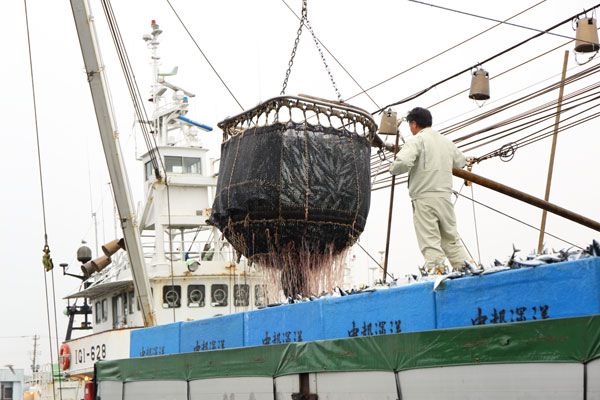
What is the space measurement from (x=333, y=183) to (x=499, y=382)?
3919mm

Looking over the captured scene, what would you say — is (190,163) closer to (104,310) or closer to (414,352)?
(104,310)

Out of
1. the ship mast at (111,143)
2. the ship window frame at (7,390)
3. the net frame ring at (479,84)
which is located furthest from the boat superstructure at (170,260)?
the ship window frame at (7,390)

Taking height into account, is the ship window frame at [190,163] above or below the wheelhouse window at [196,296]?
above

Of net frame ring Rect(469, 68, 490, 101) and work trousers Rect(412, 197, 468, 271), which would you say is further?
net frame ring Rect(469, 68, 490, 101)

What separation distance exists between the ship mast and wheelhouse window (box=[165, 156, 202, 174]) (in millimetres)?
9453

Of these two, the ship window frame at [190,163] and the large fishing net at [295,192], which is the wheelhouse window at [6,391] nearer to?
the ship window frame at [190,163]

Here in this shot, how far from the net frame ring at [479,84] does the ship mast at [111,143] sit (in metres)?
5.39

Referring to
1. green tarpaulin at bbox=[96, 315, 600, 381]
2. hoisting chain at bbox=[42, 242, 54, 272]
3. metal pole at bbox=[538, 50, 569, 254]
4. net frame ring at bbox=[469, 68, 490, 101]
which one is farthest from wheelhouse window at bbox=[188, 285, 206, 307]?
green tarpaulin at bbox=[96, 315, 600, 381]

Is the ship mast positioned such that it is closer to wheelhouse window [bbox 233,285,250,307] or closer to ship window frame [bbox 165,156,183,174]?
wheelhouse window [bbox 233,285,250,307]

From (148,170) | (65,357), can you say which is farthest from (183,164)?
(65,357)

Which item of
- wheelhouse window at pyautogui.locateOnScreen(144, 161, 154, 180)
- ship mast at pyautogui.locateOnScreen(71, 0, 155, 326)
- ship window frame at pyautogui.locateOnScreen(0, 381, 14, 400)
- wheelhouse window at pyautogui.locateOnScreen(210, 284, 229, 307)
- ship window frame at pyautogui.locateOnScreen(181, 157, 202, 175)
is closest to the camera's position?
ship mast at pyautogui.locateOnScreen(71, 0, 155, 326)

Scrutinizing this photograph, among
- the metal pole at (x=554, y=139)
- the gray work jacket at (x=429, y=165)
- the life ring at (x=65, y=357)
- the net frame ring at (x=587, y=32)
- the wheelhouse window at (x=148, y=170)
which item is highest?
the wheelhouse window at (x=148, y=170)

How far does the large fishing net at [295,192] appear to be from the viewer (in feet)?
27.1

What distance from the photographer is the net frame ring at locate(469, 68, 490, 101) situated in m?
11.9
